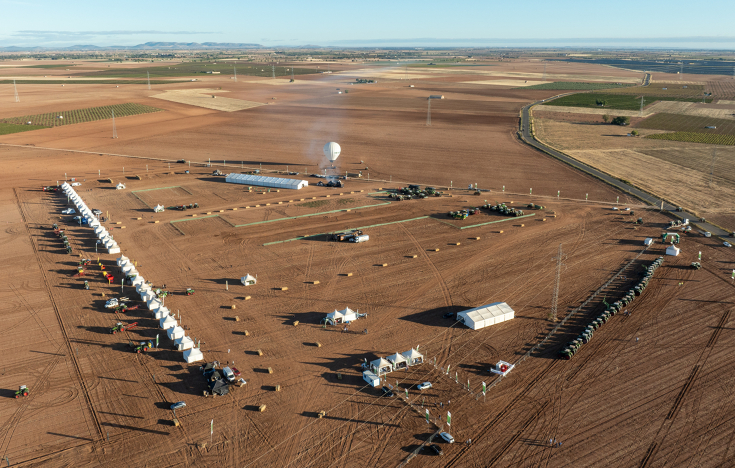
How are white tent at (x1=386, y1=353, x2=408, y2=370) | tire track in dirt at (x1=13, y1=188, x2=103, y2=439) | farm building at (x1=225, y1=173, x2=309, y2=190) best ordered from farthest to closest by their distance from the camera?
1. farm building at (x1=225, y1=173, x2=309, y2=190)
2. white tent at (x1=386, y1=353, x2=408, y2=370)
3. tire track in dirt at (x1=13, y1=188, x2=103, y2=439)

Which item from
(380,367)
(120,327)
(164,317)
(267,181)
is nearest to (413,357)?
(380,367)

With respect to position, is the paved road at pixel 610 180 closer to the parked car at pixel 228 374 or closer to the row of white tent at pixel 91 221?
the parked car at pixel 228 374

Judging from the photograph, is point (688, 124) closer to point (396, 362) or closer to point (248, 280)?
point (248, 280)

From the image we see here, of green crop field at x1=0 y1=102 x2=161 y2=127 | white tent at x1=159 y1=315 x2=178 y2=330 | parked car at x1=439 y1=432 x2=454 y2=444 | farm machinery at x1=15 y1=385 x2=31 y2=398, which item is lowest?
parked car at x1=439 y1=432 x2=454 y2=444

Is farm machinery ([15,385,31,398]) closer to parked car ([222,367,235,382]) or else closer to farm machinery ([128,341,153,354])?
farm machinery ([128,341,153,354])

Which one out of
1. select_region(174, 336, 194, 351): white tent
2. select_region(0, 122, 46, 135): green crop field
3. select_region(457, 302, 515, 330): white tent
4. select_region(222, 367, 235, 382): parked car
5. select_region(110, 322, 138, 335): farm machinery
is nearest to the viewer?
select_region(222, 367, 235, 382): parked car

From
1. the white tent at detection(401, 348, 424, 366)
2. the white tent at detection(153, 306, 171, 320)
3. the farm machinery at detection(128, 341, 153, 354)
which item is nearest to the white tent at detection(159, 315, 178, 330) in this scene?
the white tent at detection(153, 306, 171, 320)

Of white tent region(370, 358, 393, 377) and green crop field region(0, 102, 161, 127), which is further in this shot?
green crop field region(0, 102, 161, 127)
